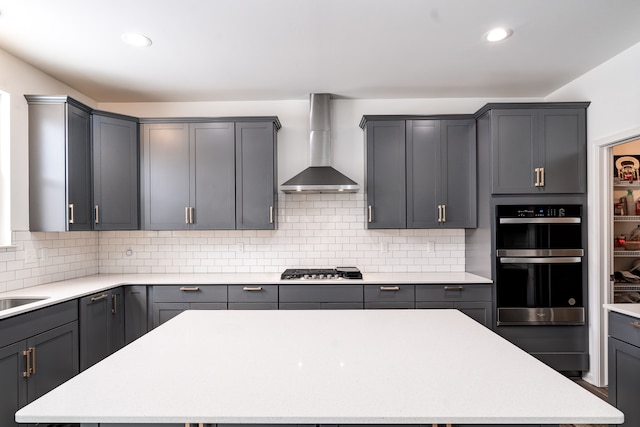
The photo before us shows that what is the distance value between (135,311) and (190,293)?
0.54 meters

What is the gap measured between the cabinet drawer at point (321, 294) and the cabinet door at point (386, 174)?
0.73 meters

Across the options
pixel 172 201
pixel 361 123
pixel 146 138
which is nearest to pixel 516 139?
pixel 361 123

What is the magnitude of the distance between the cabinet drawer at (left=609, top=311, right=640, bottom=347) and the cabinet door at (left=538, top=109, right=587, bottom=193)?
1.29 m

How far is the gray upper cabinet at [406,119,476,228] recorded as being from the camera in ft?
11.3

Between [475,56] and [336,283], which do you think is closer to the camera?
[475,56]

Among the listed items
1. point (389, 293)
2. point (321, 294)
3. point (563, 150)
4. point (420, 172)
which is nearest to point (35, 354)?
point (321, 294)

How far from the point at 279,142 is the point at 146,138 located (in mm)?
1355

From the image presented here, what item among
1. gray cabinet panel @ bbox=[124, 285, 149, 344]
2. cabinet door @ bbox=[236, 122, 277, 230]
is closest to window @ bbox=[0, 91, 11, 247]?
gray cabinet panel @ bbox=[124, 285, 149, 344]

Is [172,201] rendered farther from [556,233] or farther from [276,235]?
[556,233]

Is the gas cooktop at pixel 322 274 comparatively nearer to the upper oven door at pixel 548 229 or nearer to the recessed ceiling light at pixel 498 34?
the upper oven door at pixel 548 229

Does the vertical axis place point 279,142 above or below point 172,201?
above

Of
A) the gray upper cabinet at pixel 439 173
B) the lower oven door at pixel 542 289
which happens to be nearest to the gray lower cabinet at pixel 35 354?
the gray upper cabinet at pixel 439 173

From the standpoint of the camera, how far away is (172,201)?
11.5ft

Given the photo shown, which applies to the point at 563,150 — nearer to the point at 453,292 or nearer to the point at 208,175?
the point at 453,292
